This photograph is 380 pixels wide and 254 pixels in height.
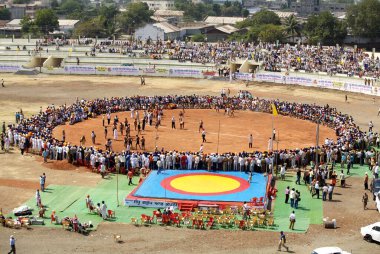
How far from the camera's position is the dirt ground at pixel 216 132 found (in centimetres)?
4772

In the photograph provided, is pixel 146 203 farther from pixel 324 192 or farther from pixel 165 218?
pixel 324 192

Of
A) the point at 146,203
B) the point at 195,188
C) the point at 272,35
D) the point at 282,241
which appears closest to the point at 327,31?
the point at 272,35

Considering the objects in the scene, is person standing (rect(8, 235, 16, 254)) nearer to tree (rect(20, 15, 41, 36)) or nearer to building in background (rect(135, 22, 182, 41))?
building in background (rect(135, 22, 182, 41))

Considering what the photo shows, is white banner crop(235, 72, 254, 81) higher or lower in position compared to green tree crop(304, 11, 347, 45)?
lower

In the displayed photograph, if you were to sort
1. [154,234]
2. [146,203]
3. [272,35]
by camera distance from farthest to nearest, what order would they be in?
[272,35] → [146,203] → [154,234]

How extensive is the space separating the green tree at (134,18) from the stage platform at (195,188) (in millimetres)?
146845

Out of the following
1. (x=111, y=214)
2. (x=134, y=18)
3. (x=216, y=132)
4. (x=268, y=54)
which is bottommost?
(x=111, y=214)

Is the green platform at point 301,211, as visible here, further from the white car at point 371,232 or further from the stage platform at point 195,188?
the white car at point 371,232

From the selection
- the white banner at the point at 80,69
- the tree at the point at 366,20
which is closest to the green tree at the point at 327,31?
the tree at the point at 366,20

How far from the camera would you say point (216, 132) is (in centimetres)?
5209

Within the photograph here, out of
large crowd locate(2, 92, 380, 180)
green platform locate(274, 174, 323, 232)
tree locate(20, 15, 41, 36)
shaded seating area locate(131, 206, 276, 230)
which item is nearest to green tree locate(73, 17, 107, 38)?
tree locate(20, 15, 41, 36)

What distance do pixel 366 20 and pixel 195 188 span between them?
9145cm

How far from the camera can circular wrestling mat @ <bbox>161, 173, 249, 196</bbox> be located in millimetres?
35875

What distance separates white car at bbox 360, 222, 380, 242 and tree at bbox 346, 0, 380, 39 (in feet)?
312
